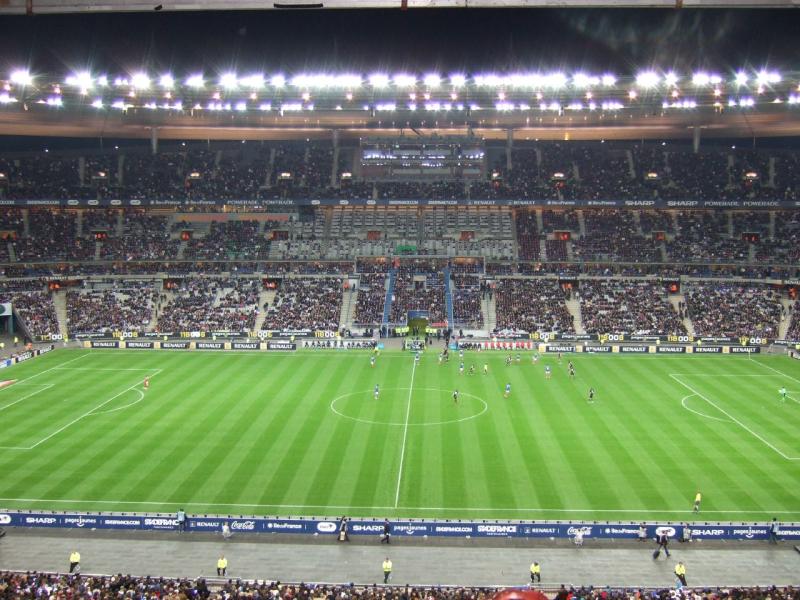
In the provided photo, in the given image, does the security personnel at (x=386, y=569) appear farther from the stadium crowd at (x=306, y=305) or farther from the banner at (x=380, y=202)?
the banner at (x=380, y=202)

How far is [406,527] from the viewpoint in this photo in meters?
28.1

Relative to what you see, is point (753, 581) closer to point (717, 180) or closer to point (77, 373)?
point (77, 373)

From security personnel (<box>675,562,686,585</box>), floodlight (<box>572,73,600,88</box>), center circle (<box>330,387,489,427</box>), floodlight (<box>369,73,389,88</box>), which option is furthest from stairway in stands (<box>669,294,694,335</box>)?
security personnel (<box>675,562,686,585</box>)

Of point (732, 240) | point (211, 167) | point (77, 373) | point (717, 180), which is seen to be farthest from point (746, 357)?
point (211, 167)

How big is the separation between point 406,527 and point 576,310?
45.8 meters

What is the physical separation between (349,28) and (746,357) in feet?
141

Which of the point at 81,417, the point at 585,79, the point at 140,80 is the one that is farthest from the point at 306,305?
the point at 585,79

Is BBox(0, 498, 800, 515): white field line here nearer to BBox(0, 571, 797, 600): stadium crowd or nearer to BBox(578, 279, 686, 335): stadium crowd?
BBox(0, 571, 797, 600): stadium crowd

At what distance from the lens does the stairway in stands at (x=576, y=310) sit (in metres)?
67.1

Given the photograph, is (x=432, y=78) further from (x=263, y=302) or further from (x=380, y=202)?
(x=263, y=302)

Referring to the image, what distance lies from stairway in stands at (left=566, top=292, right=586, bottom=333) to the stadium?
0.31 m

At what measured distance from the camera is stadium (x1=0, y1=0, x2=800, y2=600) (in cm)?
2766

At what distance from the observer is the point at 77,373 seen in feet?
178

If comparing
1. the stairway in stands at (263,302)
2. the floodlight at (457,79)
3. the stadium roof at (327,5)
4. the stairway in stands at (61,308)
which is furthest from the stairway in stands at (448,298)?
the stadium roof at (327,5)
